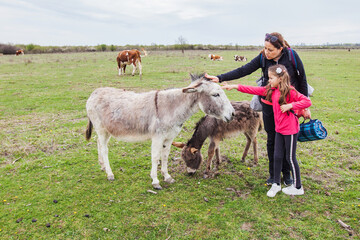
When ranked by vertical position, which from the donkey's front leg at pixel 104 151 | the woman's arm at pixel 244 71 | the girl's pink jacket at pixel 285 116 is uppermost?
the woman's arm at pixel 244 71

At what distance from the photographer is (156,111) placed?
4.87m

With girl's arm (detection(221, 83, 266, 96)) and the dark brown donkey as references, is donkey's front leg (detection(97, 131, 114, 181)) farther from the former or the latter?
girl's arm (detection(221, 83, 266, 96))

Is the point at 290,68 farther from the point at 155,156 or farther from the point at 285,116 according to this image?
the point at 155,156

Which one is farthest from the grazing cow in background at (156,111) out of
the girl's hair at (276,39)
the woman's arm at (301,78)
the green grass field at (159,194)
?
the woman's arm at (301,78)

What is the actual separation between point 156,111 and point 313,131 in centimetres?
308

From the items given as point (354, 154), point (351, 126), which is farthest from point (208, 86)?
point (351, 126)

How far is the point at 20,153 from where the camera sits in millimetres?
6699

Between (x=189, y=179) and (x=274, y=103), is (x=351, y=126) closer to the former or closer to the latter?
(x=274, y=103)

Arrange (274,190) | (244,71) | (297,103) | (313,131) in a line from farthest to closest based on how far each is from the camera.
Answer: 1. (244,71)
2. (274,190)
3. (313,131)
4. (297,103)

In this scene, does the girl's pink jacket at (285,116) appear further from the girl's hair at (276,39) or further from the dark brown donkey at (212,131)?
the dark brown donkey at (212,131)

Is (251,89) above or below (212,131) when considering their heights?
above

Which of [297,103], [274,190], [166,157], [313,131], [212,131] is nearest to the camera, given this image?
[297,103]

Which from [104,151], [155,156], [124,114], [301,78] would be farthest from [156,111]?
[301,78]

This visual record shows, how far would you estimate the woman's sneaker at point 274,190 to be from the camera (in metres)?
4.73
